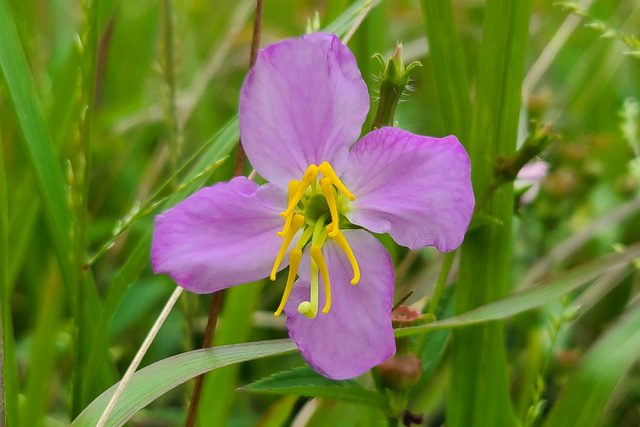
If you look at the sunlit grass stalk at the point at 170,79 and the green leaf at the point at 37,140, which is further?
the sunlit grass stalk at the point at 170,79

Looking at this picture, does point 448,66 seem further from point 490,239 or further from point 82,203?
point 82,203

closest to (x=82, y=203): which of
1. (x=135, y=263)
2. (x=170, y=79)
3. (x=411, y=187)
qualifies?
(x=135, y=263)

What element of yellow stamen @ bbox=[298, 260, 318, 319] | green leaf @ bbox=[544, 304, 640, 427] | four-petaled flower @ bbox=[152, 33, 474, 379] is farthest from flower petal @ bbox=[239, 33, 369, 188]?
green leaf @ bbox=[544, 304, 640, 427]

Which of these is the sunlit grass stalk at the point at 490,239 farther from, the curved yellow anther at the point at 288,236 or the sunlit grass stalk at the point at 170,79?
the sunlit grass stalk at the point at 170,79

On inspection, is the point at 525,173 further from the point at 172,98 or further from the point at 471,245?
the point at 172,98

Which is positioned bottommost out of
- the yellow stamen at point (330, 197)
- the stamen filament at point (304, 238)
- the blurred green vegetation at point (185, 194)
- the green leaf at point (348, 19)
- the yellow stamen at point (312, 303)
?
the blurred green vegetation at point (185, 194)

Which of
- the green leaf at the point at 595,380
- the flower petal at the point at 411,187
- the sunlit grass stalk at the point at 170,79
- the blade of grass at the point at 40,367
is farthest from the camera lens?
the sunlit grass stalk at the point at 170,79

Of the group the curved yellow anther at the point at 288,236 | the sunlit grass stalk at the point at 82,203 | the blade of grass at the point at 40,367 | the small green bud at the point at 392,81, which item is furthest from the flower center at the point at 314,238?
the blade of grass at the point at 40,367
